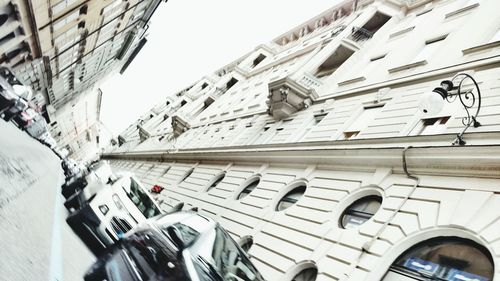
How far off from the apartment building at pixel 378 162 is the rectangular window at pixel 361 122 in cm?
6

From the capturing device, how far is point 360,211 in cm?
796

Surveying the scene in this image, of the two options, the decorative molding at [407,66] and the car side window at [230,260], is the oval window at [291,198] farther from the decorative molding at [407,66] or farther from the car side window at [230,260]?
the decorative molding at [407,66]

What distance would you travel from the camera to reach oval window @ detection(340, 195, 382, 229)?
7.67 m

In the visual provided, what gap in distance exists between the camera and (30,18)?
1675cm

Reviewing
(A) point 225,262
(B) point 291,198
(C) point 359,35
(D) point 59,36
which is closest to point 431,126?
(B) point 291,198

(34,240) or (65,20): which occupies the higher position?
(65,20)

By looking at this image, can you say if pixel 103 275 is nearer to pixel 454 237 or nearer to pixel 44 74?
pixel 454 237

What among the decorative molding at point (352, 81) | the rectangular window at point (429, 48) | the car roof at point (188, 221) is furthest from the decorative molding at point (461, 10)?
the car roof at point (188, 221)

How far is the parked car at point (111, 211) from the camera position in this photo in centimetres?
820

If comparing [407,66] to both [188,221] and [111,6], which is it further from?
[111,6]

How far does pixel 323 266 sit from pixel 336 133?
5329 millimetres

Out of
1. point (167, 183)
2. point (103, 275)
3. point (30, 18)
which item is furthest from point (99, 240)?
point (30, 18)

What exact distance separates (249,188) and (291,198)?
2.68 metres

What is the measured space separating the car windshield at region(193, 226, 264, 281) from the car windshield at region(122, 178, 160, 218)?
152 inches
